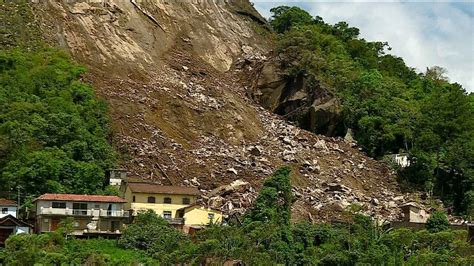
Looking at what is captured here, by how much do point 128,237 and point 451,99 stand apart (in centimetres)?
3346

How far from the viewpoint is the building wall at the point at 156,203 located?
5212cm

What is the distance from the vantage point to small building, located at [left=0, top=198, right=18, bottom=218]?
157ft

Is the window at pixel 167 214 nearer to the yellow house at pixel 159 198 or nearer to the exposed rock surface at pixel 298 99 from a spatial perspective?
the yellow house at pixel 159 198

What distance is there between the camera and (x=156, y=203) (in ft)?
173

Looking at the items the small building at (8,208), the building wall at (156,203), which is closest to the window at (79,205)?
the small building at (8,208)

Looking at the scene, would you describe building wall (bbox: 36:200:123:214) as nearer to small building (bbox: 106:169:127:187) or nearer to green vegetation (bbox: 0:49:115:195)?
green vegetation (bbox: 0:49:115:195)

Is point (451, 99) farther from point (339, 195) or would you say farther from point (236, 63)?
point (236, 63)

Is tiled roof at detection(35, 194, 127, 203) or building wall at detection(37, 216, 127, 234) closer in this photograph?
tiled roof at detection(35, 194, 127, 203)

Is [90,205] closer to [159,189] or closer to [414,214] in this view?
[159,189]

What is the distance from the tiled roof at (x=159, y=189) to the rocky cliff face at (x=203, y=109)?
6.72ft

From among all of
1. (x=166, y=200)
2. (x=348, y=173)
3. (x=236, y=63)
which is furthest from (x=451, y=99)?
(x=166, y=200)

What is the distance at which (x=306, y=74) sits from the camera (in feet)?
250

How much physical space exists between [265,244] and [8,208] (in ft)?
49.1

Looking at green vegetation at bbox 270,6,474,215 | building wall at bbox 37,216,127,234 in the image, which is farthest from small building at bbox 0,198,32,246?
green vegetation at bbox 270,6,474,215
